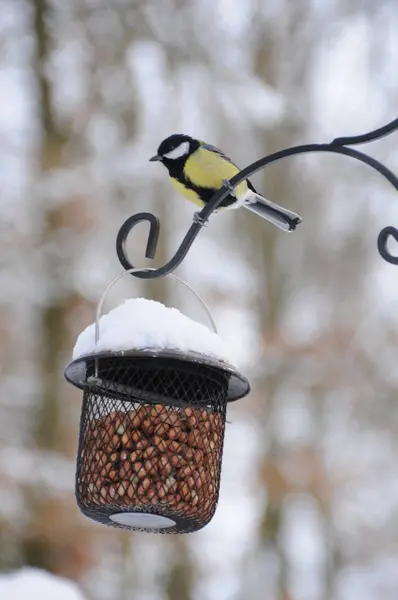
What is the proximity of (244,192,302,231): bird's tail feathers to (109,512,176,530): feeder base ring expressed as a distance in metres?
0.95

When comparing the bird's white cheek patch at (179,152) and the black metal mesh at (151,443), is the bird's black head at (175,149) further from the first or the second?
the black metal mesh at (151,443)

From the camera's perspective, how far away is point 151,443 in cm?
271

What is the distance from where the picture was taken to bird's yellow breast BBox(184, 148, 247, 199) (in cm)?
318

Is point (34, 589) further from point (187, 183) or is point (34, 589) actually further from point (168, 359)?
point (187, 183)

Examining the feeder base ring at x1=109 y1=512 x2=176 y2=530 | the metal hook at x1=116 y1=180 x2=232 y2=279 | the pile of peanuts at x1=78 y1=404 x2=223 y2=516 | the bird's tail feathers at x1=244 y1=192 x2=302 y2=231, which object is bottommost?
the feeder base ring at x1=109 y1=512 x2=176 y2=530

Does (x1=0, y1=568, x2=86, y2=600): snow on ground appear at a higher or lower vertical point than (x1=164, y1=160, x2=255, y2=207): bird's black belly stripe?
lower

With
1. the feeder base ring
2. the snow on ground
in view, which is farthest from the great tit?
the snow on ground

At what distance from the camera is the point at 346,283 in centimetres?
1048

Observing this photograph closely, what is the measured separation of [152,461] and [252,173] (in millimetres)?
856

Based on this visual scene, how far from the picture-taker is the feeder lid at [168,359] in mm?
2609

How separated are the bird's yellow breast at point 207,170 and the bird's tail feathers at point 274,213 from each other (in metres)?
0.15

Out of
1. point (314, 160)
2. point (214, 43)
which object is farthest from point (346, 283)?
point (214, 43)

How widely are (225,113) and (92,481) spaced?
6.31 m

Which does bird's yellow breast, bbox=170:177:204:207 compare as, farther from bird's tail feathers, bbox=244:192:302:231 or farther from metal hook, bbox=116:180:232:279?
metal hook, bbox=116:180:232:279
